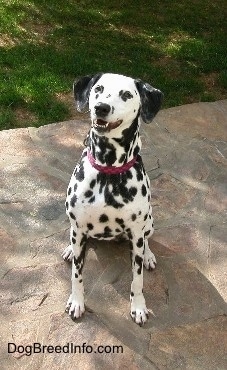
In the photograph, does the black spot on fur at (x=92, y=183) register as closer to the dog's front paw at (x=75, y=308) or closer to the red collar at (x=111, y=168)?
the red collar at (x=111, y=168)

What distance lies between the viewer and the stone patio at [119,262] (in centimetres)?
378

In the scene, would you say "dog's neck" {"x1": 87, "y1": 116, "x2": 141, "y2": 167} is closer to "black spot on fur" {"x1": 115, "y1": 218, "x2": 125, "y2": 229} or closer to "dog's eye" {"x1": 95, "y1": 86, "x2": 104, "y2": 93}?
"dog's eye" {"x1": 95, "y1": 86, "x2": 104, "y2": 93}

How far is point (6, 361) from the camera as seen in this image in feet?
12.0

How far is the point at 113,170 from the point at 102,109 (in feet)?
1.87

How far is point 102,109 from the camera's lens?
303 centimetres

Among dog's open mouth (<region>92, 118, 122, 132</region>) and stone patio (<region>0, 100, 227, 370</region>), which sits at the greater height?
dog's open mouth (<region>92, 118, 122, 132</region>)

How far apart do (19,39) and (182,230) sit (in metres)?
4.51

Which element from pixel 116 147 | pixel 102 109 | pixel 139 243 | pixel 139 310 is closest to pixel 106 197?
pixel 116 147

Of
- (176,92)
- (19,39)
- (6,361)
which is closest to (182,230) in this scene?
(6,361)

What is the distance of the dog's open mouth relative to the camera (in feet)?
10.2

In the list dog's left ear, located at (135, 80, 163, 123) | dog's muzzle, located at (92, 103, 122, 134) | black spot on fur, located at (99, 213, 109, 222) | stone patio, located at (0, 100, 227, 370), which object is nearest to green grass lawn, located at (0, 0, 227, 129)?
stone patio, located at (0, 100, 227, 370)

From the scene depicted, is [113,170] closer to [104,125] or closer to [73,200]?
[73,200]

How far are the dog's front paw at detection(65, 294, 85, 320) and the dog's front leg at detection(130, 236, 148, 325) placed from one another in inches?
15.1

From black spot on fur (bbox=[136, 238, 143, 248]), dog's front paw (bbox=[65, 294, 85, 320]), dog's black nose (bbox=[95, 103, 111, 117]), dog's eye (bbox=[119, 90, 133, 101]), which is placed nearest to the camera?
dog's black nose (bbox=[95, 103, 111, 117])
